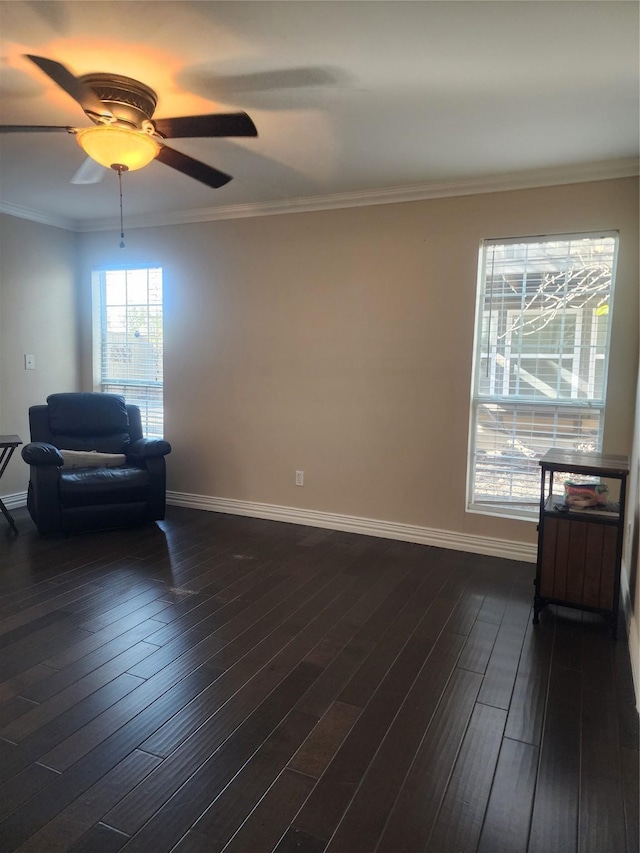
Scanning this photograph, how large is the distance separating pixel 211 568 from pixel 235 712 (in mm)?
1438

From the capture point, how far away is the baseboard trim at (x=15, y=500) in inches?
179

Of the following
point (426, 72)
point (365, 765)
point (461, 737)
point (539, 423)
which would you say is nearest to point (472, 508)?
point (539, 423)

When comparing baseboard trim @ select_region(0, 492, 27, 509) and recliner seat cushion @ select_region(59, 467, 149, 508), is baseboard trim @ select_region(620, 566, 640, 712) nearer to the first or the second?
recliner seat cushion @ select_region(59, 467, 149, 508)

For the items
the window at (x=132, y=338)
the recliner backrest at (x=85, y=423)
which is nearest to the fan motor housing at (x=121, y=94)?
the window at (x=132, y=338)

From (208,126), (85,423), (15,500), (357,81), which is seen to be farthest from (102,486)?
(357,81)

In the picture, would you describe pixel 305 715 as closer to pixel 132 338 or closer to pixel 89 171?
pixel 89 171

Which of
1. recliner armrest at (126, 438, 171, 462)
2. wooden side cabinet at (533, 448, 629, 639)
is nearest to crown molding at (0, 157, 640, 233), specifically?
wooden side cabinet at (533, 448, 629, 639)

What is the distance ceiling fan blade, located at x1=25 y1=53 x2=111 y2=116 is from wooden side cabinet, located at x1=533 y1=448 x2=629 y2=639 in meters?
2.53

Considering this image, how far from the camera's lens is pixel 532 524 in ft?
11.8

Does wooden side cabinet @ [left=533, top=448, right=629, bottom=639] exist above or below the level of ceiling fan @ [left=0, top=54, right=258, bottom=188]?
below

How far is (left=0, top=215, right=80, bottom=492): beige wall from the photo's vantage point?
4.51 meters

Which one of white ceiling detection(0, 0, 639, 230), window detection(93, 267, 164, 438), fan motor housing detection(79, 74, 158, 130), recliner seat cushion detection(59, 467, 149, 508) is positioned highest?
white ceiling detection(0, 0, 639, 230)

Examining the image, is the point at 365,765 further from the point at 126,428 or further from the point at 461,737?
the point at 126,428

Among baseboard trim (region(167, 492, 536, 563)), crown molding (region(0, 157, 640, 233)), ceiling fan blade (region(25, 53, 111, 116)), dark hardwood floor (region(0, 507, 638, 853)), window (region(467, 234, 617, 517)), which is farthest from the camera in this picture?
baseboard trim (region(167, 492, 536, 563))
